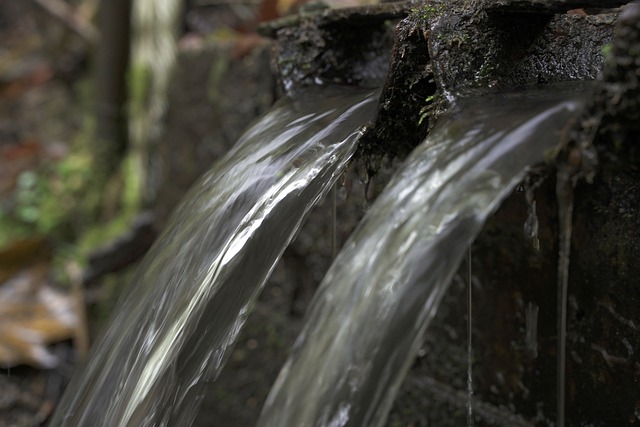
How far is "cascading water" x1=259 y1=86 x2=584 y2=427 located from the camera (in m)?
1.12

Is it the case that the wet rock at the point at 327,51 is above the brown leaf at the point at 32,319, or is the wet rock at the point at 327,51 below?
above

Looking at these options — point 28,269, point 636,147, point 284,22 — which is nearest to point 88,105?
point 28,269

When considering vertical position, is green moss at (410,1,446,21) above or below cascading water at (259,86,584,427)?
above

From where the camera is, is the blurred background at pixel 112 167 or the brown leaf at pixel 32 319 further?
the brown leaf at pixel 32 319

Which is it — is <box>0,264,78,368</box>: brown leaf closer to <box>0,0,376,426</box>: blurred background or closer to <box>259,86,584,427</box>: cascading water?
<box>0,0,376,426</box>: blurred background

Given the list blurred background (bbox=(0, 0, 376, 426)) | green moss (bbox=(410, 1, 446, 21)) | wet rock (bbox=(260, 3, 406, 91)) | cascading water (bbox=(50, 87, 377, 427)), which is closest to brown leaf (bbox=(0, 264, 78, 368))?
blurred background (bbox=(0, 0, 376, 426))

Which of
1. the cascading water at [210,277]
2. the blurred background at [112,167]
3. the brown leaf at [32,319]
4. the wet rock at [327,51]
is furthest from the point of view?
the brown leaf at [32,319]

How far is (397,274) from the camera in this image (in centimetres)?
116

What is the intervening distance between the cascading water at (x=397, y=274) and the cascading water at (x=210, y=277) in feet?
1.16

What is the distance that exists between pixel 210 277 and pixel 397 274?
0.56 metres

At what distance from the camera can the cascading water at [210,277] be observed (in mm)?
1544

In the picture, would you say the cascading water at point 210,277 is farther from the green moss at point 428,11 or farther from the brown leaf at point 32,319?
the brown leaf at point 32,319

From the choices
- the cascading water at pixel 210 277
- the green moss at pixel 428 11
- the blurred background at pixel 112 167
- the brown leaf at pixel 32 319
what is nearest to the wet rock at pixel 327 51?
the blurred background at pixel 112 167

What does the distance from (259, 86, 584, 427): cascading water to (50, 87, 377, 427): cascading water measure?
1.16ft
